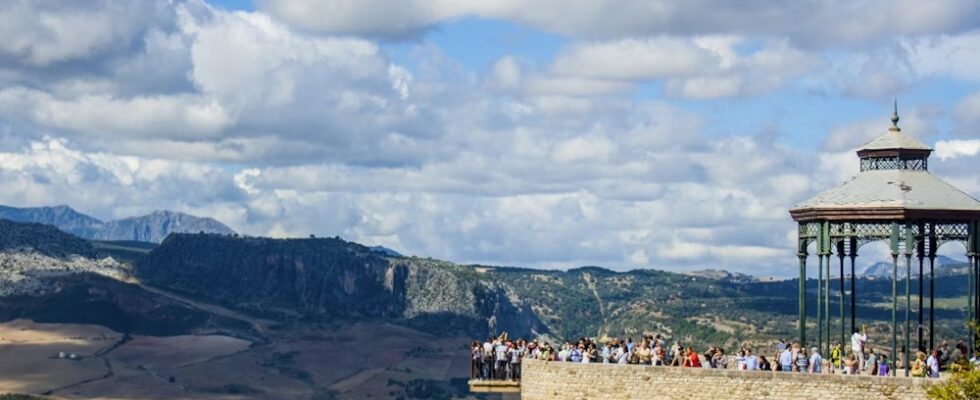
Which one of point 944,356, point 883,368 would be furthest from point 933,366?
point 944,356

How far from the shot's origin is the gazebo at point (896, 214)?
40.3 metres

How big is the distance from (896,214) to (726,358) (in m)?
5.40

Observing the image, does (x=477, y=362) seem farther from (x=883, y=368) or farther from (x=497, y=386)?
(x=883, y=368)

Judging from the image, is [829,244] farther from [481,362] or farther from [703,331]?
[703,331]

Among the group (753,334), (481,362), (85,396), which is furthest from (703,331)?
(481,362)

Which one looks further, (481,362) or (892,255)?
(481,362)

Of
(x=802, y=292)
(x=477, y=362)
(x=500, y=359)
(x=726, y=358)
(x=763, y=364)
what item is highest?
(x=802, y=292)

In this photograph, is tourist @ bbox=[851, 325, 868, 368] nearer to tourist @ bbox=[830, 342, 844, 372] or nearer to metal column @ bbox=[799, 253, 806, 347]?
tourist @ bbox=[830, 342, 844, 372]

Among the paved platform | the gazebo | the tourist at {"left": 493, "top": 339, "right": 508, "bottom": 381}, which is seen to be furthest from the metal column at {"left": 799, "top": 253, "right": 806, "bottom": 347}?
the tourist at {"left": 493, "top": 339, "right": 508, "bottom": 381}

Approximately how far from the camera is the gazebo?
40.3m

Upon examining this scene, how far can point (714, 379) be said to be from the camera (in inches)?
1512

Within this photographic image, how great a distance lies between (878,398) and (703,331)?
137564 millimetres

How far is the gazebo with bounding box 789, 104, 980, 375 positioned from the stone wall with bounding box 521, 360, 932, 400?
7.65 feet

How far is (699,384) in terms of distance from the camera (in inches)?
1518
